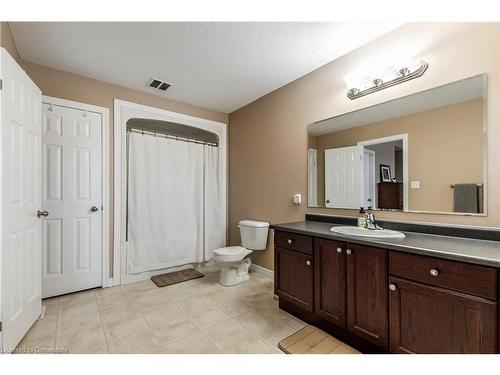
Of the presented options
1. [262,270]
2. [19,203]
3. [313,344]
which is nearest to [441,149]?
[313,344]

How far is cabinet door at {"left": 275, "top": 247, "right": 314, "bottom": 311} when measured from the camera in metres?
1.77

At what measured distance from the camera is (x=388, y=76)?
5.85ft

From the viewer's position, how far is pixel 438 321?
44.8 inches

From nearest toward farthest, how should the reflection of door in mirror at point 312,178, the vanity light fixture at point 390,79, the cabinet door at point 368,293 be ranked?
the cabinet door at point 368,293, the vanity light fixture at point 390,79, the reflection of door in mirror at point 312,178

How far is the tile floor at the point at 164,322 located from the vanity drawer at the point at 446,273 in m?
0.70

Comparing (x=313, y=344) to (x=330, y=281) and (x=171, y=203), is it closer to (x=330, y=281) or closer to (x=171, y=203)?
(x=330, y=281)

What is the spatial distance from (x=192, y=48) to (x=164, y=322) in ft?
7.63

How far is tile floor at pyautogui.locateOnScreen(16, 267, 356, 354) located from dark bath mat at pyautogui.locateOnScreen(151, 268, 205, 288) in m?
0.12

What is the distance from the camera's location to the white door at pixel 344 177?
2.01m

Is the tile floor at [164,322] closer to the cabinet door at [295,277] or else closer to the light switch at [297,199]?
the cabinet door at [295,277]

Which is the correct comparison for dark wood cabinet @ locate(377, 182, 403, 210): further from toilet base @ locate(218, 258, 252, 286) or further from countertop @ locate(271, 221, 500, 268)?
toilet base @ locate(218, 258, 252, 286)

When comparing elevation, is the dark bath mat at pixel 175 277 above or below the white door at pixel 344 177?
below

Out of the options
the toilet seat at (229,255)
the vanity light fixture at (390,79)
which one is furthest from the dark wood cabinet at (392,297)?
the vanity light fixture at (390,79)

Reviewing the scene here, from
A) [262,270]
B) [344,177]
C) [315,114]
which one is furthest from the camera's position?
[262,270]
